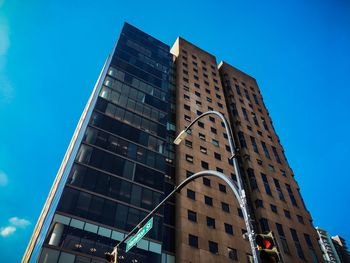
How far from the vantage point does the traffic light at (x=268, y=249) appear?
5473 millimetres

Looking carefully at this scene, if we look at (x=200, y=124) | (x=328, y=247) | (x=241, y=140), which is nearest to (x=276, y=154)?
(x=241, y=140)

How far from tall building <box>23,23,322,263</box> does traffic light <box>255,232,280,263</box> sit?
20329 mm

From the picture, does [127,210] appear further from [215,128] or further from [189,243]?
[215,128]

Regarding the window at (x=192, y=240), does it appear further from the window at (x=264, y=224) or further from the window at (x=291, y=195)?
the window at (x=291, y=195)

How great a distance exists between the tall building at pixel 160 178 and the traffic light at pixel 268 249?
20.3m

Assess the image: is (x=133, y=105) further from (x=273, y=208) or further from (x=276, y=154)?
(x=276, y=154)

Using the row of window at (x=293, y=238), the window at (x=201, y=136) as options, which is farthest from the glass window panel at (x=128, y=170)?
the row of window at (x=293, y=238)

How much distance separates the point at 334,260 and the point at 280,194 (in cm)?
9829

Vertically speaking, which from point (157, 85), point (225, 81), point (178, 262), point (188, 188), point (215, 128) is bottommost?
point (178, 262)

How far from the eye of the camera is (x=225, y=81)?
63.7 meters

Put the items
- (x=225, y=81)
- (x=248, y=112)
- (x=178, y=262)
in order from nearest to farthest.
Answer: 1. (x=178, y=262)
2. (x=248, y=112)
3. (x=225, y=81)

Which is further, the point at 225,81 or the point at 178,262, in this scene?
the point at 225,81

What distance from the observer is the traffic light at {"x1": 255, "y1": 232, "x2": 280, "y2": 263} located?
5.47m

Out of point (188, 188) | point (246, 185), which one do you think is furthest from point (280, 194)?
point (188, 188)
